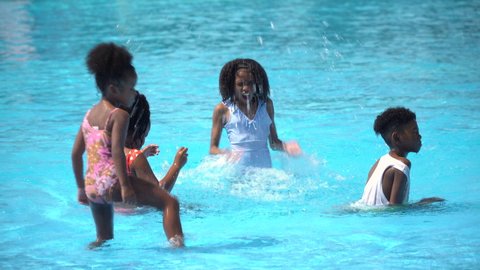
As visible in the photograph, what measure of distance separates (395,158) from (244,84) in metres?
1.49

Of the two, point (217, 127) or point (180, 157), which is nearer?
point (180, 157)

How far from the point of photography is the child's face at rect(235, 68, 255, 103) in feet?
21.8

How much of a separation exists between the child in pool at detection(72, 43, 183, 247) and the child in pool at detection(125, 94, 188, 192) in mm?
359

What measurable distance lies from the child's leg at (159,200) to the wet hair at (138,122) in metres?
0.65

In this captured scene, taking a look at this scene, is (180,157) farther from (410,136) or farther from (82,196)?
(410,136)

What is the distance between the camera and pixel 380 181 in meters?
5.70

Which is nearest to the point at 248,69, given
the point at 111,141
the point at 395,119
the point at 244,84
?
the point at 244,84

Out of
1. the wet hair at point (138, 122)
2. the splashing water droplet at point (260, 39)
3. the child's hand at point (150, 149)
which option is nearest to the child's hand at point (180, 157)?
the child's hand at point (150, 149)

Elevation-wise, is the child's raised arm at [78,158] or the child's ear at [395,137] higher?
the child's ear at [395,137]

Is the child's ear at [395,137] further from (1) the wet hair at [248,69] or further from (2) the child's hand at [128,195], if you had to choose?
(2) the child's hand at [128,195]

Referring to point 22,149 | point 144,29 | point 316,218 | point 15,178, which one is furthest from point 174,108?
point 144,29

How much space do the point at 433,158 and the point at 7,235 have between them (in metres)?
3.88

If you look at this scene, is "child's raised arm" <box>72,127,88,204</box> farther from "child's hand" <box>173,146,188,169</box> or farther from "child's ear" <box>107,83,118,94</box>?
"child's hand" <box>173,146,188,169</box>

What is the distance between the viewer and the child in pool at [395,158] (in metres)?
5.63
